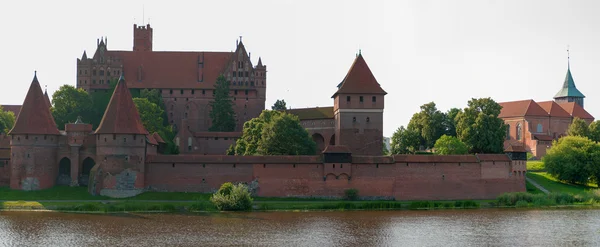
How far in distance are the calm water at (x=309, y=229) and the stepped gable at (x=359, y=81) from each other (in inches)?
620

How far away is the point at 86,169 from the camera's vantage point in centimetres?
5509

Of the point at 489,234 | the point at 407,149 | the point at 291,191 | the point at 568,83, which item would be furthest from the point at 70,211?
the point at 568,83

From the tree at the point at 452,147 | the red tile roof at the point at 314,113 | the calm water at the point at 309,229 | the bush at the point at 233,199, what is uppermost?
the red tile roof at the point at 314,113

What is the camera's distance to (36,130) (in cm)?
5362

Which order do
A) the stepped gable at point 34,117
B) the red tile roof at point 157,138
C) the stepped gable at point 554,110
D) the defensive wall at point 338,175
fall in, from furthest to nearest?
the stepped gable at point 554,110 → the red tile roof at point 157,138 → the defensive wall at point 338,175 → the stepped gable at point 34,117

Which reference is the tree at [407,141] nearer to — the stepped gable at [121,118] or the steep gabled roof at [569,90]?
the stepped gable at [121,118]

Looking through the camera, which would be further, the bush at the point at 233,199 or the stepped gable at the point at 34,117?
the stepped gable at the point at 34,117

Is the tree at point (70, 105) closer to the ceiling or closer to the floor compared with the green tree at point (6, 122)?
closer to the ceiling

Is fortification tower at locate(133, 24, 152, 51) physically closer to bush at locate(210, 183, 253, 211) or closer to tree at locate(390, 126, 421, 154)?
tree at locate(390, 126, 421, 154)

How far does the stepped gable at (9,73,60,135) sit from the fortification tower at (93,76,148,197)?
153 inches

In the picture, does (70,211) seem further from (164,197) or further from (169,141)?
(169,141)

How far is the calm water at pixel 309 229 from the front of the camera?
37.3 metres

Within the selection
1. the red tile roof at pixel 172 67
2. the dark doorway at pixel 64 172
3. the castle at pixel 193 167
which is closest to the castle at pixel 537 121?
the castle at pixel 193 167

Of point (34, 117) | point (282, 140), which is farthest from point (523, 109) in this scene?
point (34, 117)
